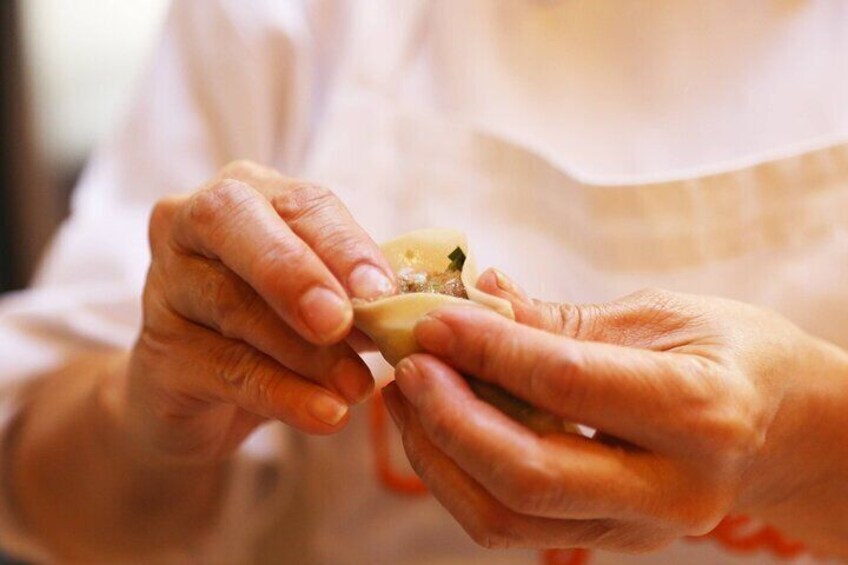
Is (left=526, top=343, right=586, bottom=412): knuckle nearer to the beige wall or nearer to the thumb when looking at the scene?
the thumb

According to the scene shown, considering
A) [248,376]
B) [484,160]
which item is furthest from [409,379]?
[484,160]

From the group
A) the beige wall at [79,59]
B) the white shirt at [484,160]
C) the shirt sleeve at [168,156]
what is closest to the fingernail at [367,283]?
the white shirt at [484,160]

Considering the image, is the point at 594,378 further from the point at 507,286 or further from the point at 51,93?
the point at 51,93

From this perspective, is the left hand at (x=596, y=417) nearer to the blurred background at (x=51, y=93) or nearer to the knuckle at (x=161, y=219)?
the knuckle at (x=161, y=219)

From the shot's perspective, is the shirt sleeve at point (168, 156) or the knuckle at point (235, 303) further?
the shirt sleeve at point (168, 156)

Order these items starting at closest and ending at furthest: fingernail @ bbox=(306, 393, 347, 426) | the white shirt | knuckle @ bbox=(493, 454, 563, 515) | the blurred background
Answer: knuckle @ bbox=(493, 454, 563, 515), fingernail @ bbox=(306, 393, 347, 426), the white shirt, the blurred background

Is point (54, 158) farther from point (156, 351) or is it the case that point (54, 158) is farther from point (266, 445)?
point (156, 351)

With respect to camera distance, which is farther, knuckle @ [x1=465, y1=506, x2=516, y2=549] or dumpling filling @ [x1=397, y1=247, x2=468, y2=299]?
dumpling filling @ [x1=397, y1=247, x2=468, y2=299]

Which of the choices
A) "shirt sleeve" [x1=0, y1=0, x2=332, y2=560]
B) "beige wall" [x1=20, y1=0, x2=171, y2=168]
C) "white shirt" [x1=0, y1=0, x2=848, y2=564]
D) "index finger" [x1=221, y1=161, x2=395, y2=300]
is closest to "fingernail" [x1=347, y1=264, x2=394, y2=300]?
"index finger" [x1=221, y1=161, x2=395, y2=300]
